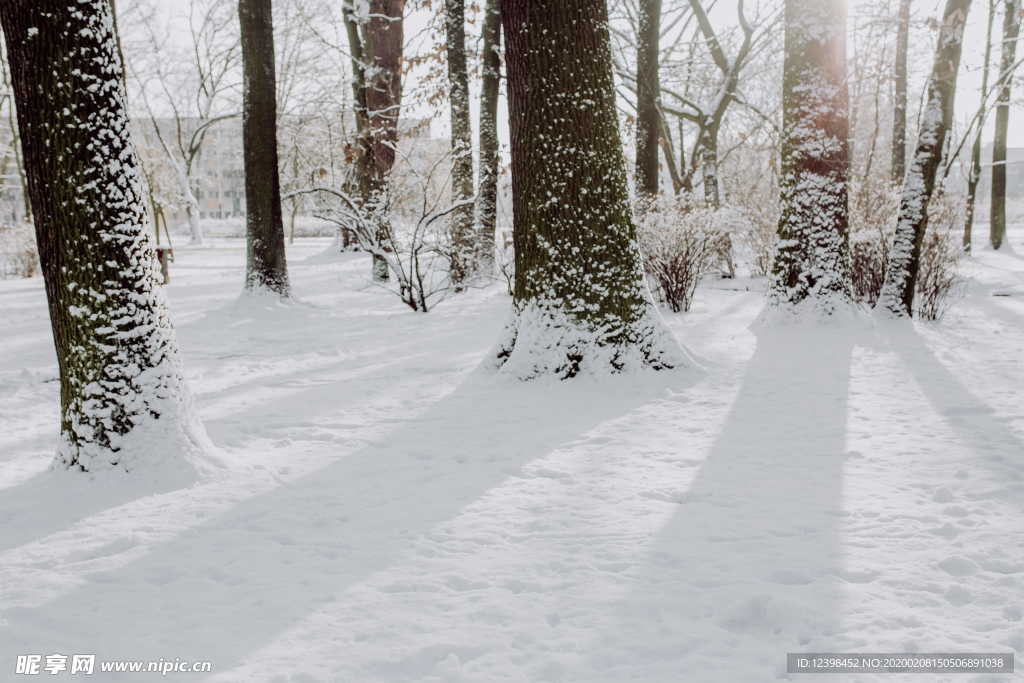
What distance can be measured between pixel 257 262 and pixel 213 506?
7.13m

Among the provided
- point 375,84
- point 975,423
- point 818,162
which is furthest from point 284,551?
point 375,84

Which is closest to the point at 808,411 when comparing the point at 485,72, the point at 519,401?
the point at 519,401

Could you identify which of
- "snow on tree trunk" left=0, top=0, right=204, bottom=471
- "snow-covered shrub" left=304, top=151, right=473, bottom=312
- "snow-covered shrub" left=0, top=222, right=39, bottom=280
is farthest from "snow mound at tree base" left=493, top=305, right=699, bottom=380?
"snow-covered shrub" left=0, top=222, right=39, bottom=280

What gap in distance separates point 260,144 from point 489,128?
400 cm

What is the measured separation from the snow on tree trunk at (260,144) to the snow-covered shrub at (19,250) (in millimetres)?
8684

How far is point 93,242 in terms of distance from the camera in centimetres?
319

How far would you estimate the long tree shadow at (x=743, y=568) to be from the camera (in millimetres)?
2043

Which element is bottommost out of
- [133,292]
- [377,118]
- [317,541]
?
[317,541]

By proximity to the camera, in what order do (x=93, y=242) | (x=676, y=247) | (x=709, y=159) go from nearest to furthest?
(x=93, y=242), (x=676, y=247), (x=709, y=159)

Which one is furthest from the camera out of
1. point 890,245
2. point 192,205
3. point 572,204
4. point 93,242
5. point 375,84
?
point 192,205

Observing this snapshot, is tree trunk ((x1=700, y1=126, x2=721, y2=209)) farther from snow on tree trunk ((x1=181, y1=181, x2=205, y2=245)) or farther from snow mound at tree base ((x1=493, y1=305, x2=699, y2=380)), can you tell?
snow on tree trunk ((x1=181, y1=181, x2=205, y2=245))

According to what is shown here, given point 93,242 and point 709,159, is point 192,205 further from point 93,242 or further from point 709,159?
point 93,242

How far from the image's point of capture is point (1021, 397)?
456 cm

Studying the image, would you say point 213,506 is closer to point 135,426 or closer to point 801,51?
point 135,426
